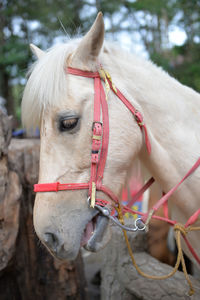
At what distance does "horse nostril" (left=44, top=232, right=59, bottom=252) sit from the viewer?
3.79 feet

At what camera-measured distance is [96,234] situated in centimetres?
122

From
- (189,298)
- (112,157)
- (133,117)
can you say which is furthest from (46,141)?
(189,298)

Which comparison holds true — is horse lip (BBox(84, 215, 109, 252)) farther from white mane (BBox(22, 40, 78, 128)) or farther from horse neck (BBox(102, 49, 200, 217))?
white mane (BBox(22, 40, 78, 128))

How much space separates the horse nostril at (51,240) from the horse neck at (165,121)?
67cm

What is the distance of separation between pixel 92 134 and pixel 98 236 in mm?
496

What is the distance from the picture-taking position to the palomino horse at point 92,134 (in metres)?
1.19

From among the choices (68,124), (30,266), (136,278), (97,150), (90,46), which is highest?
(90,46)

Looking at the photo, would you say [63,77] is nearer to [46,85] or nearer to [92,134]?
[46,85]

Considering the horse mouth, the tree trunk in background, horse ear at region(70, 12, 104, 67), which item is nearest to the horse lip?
the horse mouth

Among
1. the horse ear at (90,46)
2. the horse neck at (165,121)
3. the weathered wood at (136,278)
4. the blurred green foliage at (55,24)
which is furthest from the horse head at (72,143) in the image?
the blurred green foliage at (55,24)

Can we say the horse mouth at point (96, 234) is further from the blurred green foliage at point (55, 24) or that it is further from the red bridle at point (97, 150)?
the blurred green foliage at point (55, 24)

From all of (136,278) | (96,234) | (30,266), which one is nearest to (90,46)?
(96,234)

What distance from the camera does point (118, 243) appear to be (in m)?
2.26

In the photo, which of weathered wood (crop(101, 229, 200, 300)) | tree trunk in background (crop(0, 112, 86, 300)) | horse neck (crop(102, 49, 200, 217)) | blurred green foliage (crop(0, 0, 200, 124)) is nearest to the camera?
horse neck (crop(102, 49, 200, 217))
